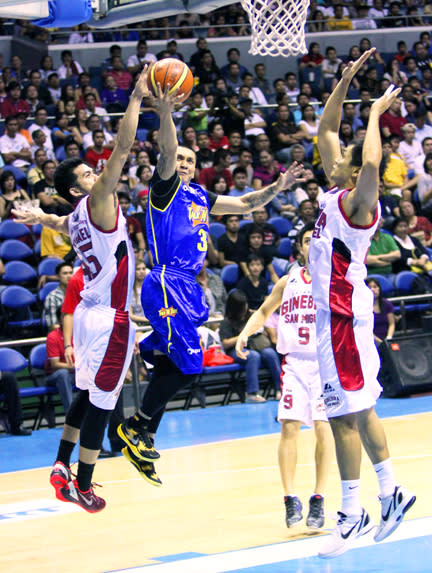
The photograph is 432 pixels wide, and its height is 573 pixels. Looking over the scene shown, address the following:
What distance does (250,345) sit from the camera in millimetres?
11875

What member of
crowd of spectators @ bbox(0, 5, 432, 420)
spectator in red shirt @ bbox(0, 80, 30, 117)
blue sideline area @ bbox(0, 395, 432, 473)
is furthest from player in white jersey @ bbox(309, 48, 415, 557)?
spectator in red shirt @ bbox(0, 80, 30, 117)

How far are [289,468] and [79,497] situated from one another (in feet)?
5.18

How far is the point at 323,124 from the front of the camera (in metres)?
5.69

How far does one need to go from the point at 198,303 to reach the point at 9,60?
45.4 ft

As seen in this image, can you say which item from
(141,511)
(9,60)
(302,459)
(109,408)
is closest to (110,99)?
(9,60)

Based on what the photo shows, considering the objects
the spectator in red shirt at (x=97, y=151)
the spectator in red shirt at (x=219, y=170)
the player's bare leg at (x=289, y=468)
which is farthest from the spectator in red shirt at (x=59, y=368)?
the spectator in red shirt at (x=219, y=170)

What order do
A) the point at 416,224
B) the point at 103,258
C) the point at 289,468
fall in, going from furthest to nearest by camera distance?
the point at 416,224 < the point at 289,468 < the point at 103,258

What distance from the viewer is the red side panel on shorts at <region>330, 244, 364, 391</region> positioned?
5098mm

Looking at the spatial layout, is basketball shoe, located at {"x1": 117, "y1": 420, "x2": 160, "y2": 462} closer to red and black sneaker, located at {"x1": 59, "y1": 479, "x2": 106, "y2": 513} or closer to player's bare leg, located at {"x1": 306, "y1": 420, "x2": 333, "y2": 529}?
red and black sneaker, located at {"x1": 59, "y1": 479, "x2": 106, "y2": 513}

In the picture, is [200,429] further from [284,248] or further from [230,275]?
[284,248]

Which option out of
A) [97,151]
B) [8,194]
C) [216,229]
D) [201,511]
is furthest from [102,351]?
[97,151]

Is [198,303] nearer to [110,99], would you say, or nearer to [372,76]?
[110,99]

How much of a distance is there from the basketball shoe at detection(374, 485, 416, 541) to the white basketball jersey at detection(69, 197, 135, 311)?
1.88 metres

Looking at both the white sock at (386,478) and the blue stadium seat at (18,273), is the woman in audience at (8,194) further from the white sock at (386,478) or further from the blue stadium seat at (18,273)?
the white sock at (386,478)
